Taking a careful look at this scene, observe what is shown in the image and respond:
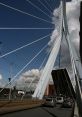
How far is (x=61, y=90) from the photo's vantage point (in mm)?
82312

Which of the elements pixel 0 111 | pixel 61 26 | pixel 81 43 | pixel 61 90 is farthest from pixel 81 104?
pixel 61 90

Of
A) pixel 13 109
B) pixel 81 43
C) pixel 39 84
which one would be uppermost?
pixel 81 43

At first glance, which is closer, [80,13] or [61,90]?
[80,13]

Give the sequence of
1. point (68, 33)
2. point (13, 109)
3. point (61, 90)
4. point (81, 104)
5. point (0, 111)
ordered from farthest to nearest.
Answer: point (61, 90)
point (68, 33)
point (81, 104)
point (13, 109)
point (0, 111)

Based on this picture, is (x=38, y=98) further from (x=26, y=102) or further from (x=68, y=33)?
(x=68, y=33)

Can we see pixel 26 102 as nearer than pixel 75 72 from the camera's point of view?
Yes

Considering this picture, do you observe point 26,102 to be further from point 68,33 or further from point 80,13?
point 68,33

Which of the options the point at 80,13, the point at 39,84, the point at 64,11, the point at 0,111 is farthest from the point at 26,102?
the point at 64,11

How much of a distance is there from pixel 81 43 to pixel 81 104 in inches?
246

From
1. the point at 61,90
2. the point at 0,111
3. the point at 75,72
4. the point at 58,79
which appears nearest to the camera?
the point at 0,111

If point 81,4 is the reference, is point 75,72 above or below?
below

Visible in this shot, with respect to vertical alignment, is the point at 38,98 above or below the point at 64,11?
below

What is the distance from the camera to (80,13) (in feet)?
80.9

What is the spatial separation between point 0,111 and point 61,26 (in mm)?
19954
